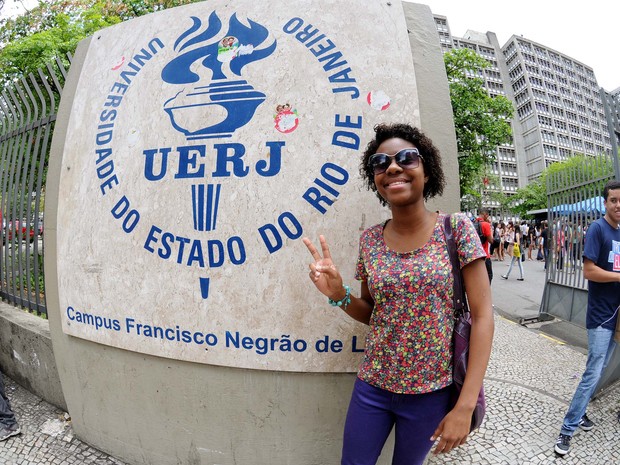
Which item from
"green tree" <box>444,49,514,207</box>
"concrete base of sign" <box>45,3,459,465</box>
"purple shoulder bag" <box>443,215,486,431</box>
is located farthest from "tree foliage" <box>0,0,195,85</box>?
"green tree" <box>444,49,514,207</box>

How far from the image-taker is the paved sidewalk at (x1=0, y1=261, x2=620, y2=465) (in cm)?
240

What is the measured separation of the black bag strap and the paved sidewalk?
1.53 metres

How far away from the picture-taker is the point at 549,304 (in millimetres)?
5543

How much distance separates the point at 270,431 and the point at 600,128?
346ft

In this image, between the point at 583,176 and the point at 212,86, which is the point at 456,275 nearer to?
the point at 212,86

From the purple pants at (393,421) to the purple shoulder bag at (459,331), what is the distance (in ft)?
0.31

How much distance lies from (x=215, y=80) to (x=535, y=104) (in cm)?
8639

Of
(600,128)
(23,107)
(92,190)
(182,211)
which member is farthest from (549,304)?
(600,128)

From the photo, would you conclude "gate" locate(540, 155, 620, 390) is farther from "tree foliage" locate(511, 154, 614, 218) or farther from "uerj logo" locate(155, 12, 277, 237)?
"uerj logo" locate(155, 12, 277, 237)

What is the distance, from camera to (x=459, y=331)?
1425 mm

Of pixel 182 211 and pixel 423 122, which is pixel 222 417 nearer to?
pixel 182 211

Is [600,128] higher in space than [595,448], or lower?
higher

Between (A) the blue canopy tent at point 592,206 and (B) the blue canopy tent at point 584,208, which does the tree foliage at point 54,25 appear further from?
(A) the blue canopy tent at point 592,206

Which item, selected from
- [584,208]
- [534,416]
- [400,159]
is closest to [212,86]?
[400,159]
